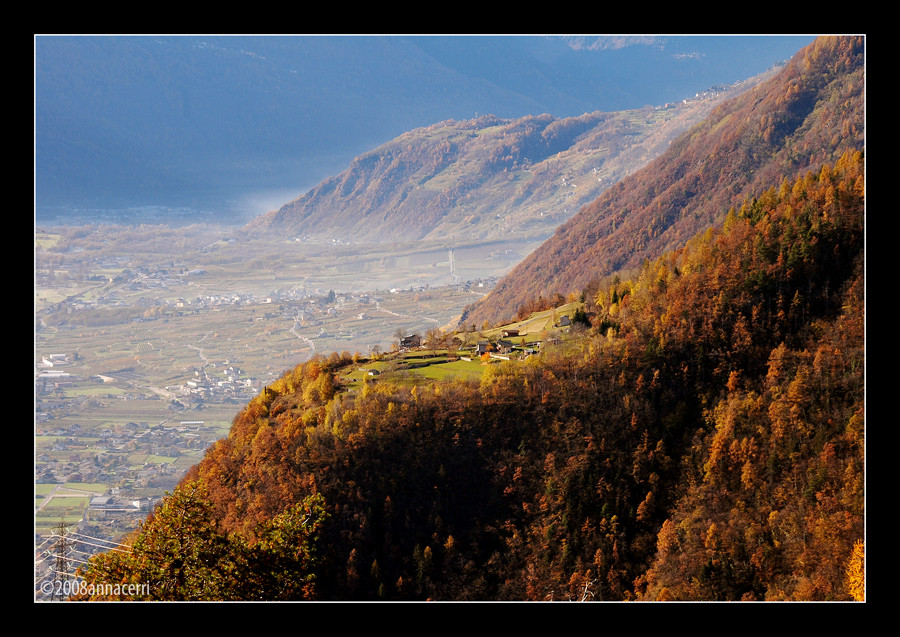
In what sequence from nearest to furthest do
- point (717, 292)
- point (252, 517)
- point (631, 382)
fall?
point (252, 517) → point (631, 382) → point (717, 292)

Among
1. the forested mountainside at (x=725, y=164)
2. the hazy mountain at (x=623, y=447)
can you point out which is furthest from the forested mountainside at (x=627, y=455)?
the forested mountainside at (x=725, y=164)

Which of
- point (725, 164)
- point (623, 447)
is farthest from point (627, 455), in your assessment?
point (725, 164)

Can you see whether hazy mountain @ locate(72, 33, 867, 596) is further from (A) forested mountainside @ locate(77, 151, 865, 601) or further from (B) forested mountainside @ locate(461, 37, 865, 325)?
(B) forested mountainside @ locate(461, 37, 865, 325)

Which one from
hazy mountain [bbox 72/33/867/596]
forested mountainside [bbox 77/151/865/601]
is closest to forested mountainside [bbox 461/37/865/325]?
hazy mountain [bbox 72/33/867/596]

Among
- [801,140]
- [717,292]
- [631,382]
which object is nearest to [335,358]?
[631,382]

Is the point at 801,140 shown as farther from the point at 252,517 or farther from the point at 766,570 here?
the point at 252,517

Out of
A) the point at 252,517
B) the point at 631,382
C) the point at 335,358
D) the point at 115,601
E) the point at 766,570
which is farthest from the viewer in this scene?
the point at 335,358

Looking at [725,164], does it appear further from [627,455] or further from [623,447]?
[627,455]
